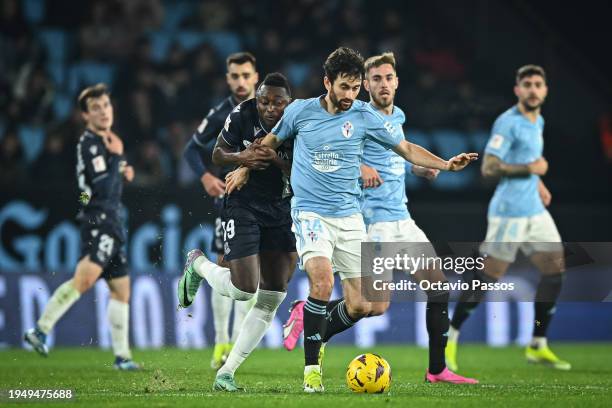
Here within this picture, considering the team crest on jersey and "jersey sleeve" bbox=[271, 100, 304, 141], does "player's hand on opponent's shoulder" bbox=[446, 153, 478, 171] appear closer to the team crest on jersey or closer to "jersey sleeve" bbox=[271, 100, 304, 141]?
the team crest on jersey

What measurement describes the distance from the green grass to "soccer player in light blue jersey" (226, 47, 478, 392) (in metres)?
0.69

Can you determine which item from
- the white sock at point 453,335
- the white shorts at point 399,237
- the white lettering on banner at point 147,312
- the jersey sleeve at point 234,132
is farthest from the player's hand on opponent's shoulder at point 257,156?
the white lettering on banner at point 147,312

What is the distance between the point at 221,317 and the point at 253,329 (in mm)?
2727

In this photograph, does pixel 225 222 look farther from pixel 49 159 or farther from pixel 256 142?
pixel 49 159

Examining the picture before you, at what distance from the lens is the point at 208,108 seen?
667 inches

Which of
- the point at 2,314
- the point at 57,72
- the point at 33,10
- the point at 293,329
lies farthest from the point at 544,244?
the point at 33,10

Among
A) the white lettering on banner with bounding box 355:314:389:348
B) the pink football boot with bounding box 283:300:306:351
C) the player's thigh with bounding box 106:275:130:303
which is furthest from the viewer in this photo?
the white lettering on banner with bounding box 355:314:389:348

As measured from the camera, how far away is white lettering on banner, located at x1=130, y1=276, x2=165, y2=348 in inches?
550

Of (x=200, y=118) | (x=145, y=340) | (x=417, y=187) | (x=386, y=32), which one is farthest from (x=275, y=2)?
(x=145, y=340)

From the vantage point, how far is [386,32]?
1908 cm

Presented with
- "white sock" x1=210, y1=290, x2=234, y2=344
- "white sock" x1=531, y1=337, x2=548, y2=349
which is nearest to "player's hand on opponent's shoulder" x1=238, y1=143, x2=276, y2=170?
"white sock" x1=210, y1=290, x2=234, y2=344

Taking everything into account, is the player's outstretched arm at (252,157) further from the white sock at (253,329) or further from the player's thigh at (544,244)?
the player's thigh at (544,244)

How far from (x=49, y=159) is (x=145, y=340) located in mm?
3049

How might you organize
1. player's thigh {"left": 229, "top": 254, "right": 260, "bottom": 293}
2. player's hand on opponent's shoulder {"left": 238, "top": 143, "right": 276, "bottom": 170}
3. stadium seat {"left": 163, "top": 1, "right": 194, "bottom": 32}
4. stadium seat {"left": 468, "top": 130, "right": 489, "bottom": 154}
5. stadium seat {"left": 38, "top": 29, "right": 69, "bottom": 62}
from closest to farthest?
1. player's hand on opponent's shoulder {"left": 238, "top": 143, "right": 276, "bottom": 170}
2. player's thigh {"left": 229, "top": 254, "right": 260, "bottom": 293}
3. stadium seat {"left": 468, "top": 130, "right": 489, "bottom": 154}
4. stadium seat {"left": 38, "top": 29, "right": 69, "bottom": 62}
5. stadium seat {"left": 163, "top": 1, "right": 194, "bottom": 32}
